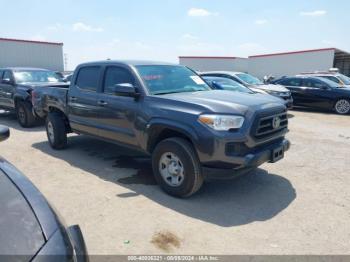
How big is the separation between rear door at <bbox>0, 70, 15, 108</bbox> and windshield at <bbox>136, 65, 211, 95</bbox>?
641 centimetres

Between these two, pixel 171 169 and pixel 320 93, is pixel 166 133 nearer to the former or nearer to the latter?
pixel 171 169

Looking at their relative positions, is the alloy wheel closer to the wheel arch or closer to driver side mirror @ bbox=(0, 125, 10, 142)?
the wheel arch

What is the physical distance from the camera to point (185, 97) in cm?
436

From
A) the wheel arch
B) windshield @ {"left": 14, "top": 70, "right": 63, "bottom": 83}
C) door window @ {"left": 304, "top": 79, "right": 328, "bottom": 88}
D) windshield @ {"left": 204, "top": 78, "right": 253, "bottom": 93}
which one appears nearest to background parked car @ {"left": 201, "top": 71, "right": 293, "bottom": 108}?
windshield @ {"left": 204, "top": 78, "right": 253, "bottom": 93}

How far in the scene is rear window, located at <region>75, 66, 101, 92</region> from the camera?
5.60 m

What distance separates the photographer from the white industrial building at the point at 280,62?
2938 centimetres

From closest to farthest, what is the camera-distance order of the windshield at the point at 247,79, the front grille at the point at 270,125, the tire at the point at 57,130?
the front grille at the point at 270,125 < the tire at the point at 57,130 < the windshield at the point at 247,79

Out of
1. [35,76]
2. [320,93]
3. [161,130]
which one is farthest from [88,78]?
[320,93]

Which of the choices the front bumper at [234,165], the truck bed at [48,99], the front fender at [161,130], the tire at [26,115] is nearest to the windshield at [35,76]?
the tire at [26,115]

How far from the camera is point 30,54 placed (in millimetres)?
24516

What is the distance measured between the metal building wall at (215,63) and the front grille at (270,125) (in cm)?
3182

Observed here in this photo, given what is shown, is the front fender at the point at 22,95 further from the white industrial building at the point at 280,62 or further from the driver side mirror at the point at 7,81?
the white industrial building at the point at 280,62

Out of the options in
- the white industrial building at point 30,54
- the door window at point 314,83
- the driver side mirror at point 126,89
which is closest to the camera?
the driver side mirror at point 126,89

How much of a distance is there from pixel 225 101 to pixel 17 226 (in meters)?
2.98
